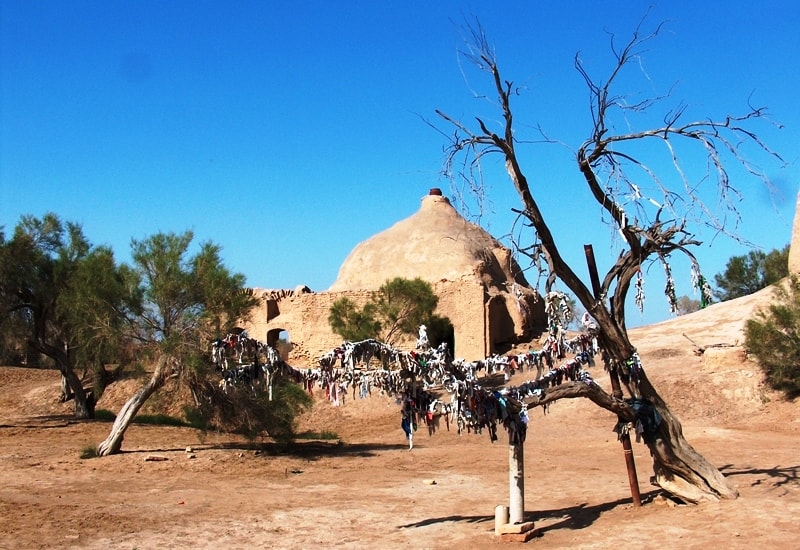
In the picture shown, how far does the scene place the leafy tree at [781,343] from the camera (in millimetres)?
17812

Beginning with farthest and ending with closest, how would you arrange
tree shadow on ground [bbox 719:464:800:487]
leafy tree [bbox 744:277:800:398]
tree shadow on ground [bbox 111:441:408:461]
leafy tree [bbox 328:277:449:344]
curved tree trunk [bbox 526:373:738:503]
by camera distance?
leafy tree [bbox 328:277:449:344], leafy tree [bbox 744:277:800:398], tree shadow on ground [bbox 111:441:408:461], tree shadow on ground [bbox 719:464:800:487], curved tree trunk [bbox 526:373:738:503]

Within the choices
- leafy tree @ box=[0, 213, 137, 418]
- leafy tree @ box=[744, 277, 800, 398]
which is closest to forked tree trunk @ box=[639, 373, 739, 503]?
leafy tree @ box=[744, 277, 800, 398]

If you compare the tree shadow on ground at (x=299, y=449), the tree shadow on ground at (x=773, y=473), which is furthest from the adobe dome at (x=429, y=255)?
the tree shadow on ground at (x=773, y=473)

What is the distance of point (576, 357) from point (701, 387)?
1200cm

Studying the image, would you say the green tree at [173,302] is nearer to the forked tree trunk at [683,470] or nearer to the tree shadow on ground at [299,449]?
the tree shadow on ground at [299,449]

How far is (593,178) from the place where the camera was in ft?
27.4

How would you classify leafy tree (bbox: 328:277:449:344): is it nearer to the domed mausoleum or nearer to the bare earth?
the domed mausoleum

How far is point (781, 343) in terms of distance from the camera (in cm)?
1811

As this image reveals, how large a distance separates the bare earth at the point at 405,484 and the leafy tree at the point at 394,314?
4348 millimetres

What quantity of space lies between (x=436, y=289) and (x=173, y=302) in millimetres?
13116

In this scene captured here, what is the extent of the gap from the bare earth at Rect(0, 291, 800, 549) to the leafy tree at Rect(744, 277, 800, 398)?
442 millimetres

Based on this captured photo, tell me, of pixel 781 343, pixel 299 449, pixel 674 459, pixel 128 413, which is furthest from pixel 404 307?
pixel 674 459

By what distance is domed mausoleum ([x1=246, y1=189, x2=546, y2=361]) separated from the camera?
25.8m

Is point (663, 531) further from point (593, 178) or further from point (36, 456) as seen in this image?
point (36, 456)
